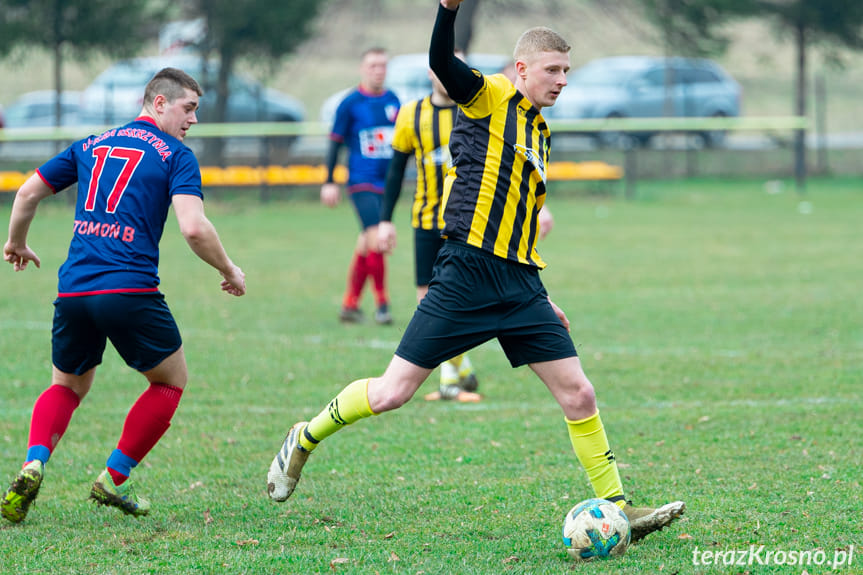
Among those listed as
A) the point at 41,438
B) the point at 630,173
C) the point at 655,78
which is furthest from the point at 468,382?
the point at 655,78

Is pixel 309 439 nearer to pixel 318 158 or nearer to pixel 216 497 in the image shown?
pixel 216 497

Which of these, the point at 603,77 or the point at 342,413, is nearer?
the point at 342,413

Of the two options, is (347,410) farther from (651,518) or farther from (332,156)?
(332,156)

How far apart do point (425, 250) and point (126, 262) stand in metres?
3.15

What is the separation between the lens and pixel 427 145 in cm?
732

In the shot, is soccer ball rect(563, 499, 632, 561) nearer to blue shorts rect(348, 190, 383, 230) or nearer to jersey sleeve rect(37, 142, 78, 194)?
jersey sleeve rect(37, 142, 78, 194)

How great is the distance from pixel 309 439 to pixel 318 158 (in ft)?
65.9

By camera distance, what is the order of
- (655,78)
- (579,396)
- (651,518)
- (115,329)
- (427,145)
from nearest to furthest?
1. (651,518)
2. (579,396)
3. (115,329)
4. (427,145)
5. (655,78)

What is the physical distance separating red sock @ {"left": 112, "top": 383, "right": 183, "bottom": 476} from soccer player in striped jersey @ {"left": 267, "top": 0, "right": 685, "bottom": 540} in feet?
2.95

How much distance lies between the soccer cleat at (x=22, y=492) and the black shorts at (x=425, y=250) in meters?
3.33

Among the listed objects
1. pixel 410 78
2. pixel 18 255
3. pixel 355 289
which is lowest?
pixel 355 289

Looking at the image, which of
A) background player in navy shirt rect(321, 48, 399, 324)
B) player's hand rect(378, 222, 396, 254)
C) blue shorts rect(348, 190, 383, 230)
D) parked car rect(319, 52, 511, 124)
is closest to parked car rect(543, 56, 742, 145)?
parked car rect(319, 52, 511, 124)

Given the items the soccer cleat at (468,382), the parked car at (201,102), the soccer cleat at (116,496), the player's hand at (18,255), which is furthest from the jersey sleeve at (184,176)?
the parked car at (201,102)

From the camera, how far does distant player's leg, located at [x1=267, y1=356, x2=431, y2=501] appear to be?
443 centimetres
